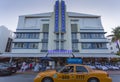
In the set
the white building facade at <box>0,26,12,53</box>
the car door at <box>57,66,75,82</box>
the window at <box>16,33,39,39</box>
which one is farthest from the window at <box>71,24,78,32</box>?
the white building facade at <box>0,26,12,53</box>

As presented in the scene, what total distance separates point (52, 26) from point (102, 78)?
2304 centimetres

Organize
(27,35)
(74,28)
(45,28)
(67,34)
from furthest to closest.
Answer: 1. (74,28)
2. (45,28)
3. (27,35)
4. (67,34)

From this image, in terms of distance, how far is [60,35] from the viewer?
28500 millimetres

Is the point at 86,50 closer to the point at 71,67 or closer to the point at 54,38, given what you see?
the point at 54,38

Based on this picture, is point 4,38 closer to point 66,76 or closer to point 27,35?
point 27,35

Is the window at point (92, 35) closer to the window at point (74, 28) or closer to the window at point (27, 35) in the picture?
the window at point (74, 28)

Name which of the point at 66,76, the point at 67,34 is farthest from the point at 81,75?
the point at 67,34

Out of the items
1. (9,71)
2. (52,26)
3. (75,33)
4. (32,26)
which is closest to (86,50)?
(75,33)

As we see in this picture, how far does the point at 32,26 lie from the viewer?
3061 centimetres

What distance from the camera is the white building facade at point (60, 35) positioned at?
91.7 feet

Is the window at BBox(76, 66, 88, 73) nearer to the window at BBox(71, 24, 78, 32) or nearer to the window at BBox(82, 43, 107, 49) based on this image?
the window at BBox(82, 43, 107, 49)

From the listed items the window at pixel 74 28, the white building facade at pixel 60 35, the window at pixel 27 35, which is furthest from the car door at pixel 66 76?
the window at pixel 27 35

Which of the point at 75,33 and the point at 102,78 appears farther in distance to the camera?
the point at 75,33

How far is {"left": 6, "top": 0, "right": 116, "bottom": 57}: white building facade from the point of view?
28.0 m
